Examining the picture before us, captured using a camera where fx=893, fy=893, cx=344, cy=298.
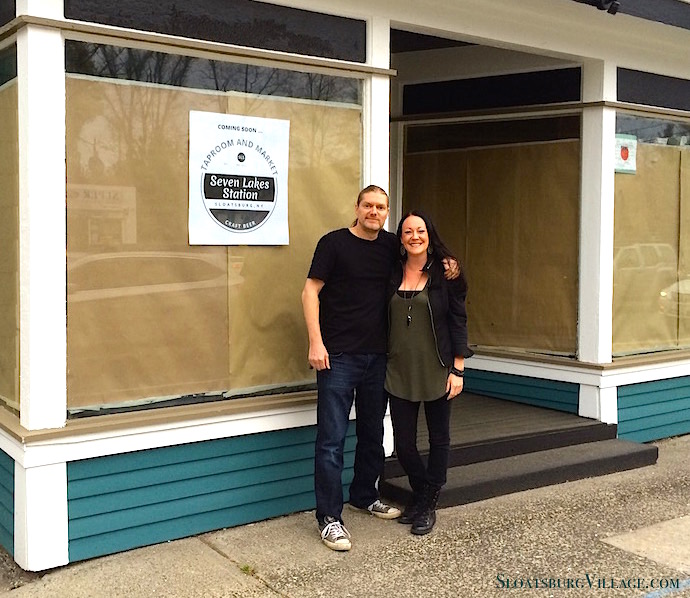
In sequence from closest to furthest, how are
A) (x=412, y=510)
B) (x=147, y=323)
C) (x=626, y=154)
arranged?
1. (x=147, y=323)
2. (x=412, y=510)
3. (x=626, y=154)

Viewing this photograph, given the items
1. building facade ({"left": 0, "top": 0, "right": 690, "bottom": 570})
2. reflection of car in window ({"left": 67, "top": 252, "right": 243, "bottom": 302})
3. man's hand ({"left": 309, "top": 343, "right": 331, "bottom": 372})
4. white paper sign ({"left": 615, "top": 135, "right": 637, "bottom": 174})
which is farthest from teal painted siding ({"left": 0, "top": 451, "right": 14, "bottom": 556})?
white paper sign ({"left": 615, "top": 135, "right": 637, "bottom": 174})

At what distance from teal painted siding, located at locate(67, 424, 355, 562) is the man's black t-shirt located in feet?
2.28

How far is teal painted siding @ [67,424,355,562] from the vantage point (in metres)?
4.23

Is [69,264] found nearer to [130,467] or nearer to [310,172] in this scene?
[130,467]

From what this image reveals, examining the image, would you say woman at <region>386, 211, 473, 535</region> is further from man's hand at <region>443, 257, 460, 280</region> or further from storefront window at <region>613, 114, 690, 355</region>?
storefront window at <region>613, 114, 690, 355</region>

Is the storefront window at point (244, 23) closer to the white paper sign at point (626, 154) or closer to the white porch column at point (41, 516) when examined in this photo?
the white porch column at point (41, 516)

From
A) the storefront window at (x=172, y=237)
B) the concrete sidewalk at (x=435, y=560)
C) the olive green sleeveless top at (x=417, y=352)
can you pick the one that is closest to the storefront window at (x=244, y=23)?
the storefront window at (x=172, y=237)

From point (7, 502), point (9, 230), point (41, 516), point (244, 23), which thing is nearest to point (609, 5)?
point (244, 23)

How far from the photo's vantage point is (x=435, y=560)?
14.2 feet

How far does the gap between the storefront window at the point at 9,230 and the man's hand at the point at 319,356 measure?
4.63ft

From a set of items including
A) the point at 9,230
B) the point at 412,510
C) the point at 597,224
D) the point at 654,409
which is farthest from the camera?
the point at 654,409

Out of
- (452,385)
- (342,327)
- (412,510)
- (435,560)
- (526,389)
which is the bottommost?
(435,560)

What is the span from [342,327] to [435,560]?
48.4 inches

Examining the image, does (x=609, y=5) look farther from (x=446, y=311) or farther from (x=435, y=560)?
(x=435, y=560)
